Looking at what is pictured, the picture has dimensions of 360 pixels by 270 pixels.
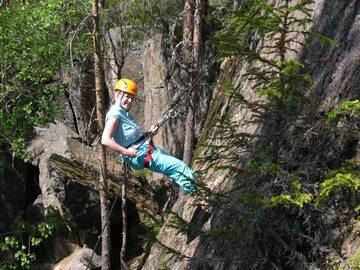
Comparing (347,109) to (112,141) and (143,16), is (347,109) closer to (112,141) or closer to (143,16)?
(112,141)

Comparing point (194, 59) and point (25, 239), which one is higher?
point (194, 59)

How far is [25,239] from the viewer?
47.4ft

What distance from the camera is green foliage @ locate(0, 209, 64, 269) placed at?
13086 mm

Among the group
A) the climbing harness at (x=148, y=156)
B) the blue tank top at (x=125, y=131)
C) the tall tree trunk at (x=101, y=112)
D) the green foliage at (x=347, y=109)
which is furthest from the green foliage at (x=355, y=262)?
the tall tree trunk at (x=101, y=112)

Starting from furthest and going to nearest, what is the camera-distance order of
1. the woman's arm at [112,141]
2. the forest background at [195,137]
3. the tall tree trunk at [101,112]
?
the tall tree trunk at [101,112]
the woman's arm at [112,141]
the forest background at [195,137]

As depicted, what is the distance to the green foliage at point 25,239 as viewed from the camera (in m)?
13.1

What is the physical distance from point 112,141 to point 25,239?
395 inches

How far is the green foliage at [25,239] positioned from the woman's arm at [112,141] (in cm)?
811

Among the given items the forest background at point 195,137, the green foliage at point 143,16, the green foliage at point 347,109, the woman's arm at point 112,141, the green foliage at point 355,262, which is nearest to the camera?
the green foliage at point 355,262

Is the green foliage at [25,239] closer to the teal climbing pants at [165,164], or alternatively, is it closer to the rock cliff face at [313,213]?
the teal climbing pants at [165,164]

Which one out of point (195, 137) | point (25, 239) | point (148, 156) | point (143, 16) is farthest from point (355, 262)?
point (143, 16)

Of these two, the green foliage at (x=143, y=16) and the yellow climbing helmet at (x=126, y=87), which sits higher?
the yellow climbing helmet at (x=126, y=87)

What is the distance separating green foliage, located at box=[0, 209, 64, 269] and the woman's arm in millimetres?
8107

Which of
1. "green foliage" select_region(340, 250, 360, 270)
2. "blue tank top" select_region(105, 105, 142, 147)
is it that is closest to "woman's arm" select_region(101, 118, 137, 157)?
"blue tank top" select_region(105, 105, 142, 147)
